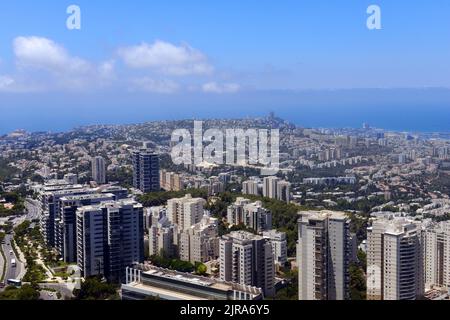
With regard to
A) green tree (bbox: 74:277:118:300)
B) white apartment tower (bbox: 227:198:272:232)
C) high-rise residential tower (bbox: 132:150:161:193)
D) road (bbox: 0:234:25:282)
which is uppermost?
high-rise residential tower (bbox: 132:150:161:193)

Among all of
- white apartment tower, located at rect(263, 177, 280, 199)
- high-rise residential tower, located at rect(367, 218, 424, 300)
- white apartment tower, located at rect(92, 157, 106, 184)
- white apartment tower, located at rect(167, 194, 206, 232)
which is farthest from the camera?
white apartment tower, located at rect(92, 157, 106, 184)

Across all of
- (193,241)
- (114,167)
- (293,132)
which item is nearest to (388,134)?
(293,132)

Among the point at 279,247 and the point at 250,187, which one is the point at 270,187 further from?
the point at 279,247

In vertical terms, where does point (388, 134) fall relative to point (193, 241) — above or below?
above

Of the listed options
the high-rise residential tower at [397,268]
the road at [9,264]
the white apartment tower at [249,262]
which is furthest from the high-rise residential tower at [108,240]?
the high-rise residential tower at [397,268]

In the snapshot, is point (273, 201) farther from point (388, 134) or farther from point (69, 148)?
point (69, 148)

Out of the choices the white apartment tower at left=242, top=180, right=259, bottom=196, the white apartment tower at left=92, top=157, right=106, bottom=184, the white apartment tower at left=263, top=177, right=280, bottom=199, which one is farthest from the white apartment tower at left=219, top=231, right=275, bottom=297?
the white apartment tower at left=92, top=157, right=106, bottom=184

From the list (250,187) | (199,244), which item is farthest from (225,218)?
(250,187)

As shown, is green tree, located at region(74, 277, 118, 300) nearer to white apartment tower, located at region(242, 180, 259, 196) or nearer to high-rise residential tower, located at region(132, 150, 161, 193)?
white apartment tower, located at region(242, 180, 259, 196)
